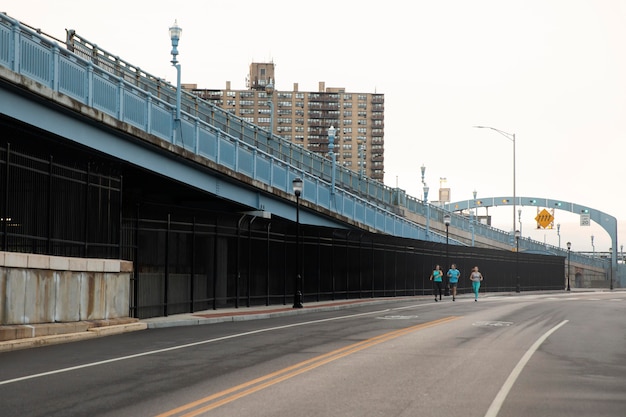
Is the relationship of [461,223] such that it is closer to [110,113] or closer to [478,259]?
[478,259]

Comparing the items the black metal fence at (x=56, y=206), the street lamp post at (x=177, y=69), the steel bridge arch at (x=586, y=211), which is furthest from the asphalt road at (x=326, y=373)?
Answer: the steel bridge arch at (x=586, y=211)

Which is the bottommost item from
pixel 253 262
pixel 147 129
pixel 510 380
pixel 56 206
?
pixel 510 380

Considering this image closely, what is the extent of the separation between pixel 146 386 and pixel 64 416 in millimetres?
2216

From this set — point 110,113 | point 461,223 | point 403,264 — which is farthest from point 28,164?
point 461,223

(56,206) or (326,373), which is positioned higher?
(56,206)

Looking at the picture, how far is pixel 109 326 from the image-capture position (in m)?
21.0

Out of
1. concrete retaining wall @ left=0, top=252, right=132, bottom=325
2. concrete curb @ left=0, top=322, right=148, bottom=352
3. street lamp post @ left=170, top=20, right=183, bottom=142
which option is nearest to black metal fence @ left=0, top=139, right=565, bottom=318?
concrete retaining wall @ left=0, top=252, right=132, bottom=325

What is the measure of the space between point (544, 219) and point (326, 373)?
86.0 metres

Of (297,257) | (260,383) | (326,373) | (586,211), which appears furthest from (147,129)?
(586,211)

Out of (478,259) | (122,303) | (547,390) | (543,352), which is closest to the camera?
(547,390)

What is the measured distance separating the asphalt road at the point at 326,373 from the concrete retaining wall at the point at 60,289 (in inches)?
48.0

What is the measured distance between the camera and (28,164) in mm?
19797

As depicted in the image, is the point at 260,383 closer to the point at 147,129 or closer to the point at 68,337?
the point at 68,337

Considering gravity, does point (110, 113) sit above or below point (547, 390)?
above
